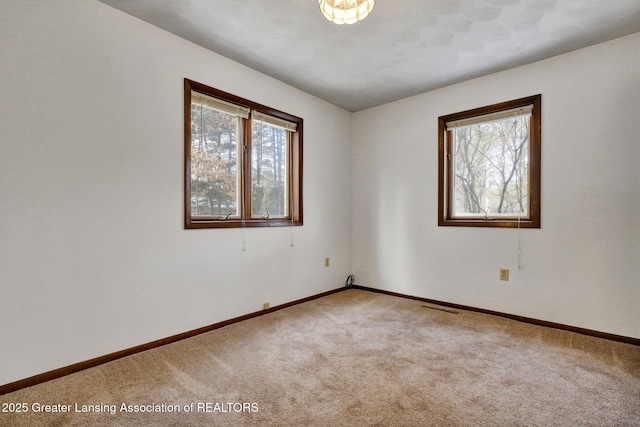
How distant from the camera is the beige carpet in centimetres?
148

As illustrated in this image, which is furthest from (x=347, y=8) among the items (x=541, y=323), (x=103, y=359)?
(x=541, y=323)

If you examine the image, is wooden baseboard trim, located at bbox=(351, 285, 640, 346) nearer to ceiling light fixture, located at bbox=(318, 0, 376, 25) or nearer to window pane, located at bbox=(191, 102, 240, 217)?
window pane, located at bbox=(191, 102, 240, 217)

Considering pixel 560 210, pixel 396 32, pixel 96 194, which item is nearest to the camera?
pixel 96 194

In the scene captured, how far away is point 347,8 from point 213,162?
5.29 feet

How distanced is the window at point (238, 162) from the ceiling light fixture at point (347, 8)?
1.27 meters

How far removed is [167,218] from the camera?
2.33 meters

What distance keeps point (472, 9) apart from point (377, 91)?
1438 millimetres

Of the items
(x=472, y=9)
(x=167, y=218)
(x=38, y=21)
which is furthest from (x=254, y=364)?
(x=472, y=9)

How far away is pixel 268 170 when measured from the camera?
10.5 ft

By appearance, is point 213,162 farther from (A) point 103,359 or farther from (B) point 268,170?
(A) point 103,359

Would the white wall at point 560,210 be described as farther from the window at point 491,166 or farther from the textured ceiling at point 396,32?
the textured ceiling at point 396,32

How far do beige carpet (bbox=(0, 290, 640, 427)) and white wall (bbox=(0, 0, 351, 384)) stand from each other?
0.87 feet

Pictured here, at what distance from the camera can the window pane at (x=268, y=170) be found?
304cm

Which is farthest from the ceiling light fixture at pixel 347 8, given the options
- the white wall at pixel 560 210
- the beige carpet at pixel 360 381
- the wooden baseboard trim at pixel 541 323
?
the wooden baseboard trim at pixel 541 323
